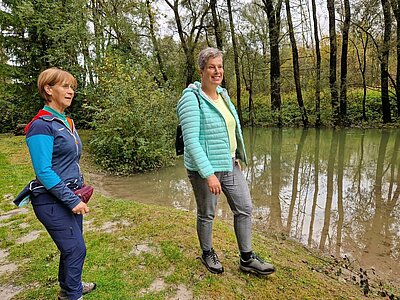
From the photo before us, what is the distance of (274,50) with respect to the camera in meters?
19.4

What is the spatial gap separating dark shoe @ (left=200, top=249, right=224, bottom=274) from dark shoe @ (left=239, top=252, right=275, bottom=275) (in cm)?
20

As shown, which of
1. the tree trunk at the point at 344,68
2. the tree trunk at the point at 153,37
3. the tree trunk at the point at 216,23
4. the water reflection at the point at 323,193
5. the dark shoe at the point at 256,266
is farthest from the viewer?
the tree trunk at the point at 216,23

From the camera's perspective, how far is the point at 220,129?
8.34 ft

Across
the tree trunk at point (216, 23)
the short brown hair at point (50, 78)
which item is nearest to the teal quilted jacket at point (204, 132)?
the short brown hair at point (50, 78)

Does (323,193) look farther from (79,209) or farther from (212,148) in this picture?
(79,209)

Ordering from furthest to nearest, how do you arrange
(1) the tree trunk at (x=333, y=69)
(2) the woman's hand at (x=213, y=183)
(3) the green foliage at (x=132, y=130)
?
(1) the tree trunk at (x=333, y=69), (3) the green foliage at (x=132, y=130), (2) the woman's hand at (x=213, y=183)

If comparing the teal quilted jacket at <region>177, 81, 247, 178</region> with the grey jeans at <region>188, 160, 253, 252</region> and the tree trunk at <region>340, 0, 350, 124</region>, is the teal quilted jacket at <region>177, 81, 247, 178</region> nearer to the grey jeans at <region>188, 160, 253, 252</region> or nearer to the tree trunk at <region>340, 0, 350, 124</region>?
the grey jeans at <region>188, 160, 253, 252</region>

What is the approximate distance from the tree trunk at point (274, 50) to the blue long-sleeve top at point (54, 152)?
18.0 meters

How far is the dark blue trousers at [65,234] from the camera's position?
2.06 m

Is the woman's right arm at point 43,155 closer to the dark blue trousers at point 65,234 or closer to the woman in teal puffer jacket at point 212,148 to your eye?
the dark blue trousers at point 65,234

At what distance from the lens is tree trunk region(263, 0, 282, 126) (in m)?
18.5

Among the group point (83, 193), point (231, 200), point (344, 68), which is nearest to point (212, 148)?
point (231, 200)

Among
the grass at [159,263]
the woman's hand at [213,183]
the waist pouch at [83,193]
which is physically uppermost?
the waist pouch at [83,193]

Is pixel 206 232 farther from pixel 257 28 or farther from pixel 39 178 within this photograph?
pixel 257 28
